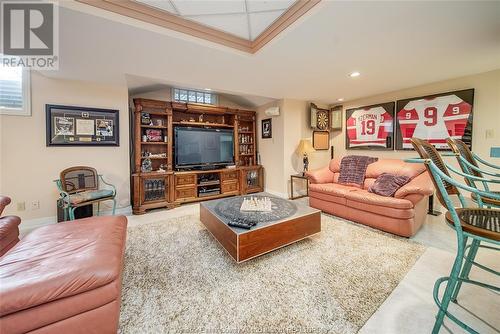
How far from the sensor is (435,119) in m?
3.25

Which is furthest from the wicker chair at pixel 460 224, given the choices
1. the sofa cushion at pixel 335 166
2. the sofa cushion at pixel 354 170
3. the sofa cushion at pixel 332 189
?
the sofa cushion at pixel 335 166

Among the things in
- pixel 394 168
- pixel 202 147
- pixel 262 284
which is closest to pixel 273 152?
pixel 202 147

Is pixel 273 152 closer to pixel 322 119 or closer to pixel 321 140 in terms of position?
pixel 321 140

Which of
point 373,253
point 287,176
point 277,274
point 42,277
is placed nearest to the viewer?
point 42,277

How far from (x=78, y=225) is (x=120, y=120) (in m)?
2.14

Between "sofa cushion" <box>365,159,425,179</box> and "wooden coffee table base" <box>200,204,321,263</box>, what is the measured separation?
161 centimetres

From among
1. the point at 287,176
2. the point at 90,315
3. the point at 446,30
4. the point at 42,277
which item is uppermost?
the point at 446,30

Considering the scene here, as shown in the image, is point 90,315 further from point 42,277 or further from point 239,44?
point 239,44

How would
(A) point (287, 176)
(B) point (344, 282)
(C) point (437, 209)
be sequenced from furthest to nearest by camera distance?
1. (A) point (287, 176)
2. (C) point (437, 209)
3. (B) point (344, 282)

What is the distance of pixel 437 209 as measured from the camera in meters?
3.24

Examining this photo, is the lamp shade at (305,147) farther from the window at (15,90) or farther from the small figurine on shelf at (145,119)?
the window at (15,90)

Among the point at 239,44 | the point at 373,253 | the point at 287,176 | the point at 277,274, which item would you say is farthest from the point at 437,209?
the point at 239,44

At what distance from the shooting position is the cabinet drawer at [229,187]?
4.21m

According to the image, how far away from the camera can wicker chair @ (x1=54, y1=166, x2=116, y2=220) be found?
8.18 ft
